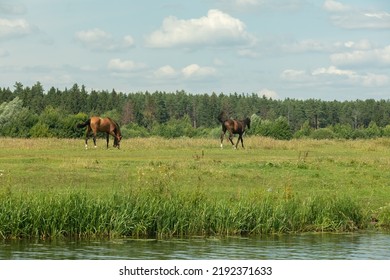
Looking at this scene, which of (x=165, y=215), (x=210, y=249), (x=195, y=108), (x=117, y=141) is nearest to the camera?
(x=210, y=249)

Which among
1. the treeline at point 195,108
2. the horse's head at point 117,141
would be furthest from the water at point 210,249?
the treeline at point 195,108

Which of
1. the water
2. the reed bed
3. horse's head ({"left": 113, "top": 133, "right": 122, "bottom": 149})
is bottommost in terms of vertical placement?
the water

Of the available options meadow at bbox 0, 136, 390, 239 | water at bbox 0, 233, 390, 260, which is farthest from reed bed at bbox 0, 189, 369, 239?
water at bbox 0, 233, 390, 260

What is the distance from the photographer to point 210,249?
627 inches

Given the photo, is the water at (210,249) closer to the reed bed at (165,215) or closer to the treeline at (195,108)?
the reed bed at (165,215)

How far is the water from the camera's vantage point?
50.0 feet

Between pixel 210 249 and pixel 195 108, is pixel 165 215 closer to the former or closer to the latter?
pixel 210 249

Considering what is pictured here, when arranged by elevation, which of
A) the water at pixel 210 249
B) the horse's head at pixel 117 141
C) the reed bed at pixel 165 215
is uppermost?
the horse's head at pixel 117 141

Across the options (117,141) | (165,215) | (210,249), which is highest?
(117,141)

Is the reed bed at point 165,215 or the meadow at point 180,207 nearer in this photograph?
the reed bed at point 165,215

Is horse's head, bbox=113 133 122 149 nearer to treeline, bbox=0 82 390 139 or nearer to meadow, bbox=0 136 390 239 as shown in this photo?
meadow, bbox=0 136 390 239

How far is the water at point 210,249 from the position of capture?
15.2 m

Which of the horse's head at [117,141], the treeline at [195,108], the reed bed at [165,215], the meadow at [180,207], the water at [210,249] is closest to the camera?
the water at [210,249]

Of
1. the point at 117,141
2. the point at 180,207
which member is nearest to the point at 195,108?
the point at 117,141
